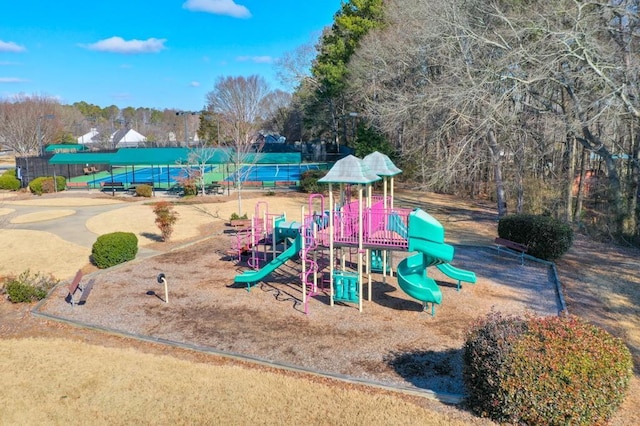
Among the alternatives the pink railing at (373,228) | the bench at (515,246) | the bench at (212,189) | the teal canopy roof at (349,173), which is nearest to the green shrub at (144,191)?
the bench at (212,189)

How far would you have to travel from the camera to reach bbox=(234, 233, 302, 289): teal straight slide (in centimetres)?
1190

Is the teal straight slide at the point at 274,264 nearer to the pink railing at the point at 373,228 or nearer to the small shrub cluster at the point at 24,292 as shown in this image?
the pink railing at the point at 373,228

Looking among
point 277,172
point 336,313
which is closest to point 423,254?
point 336,313

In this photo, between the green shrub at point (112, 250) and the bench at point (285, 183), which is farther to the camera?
the bench at point (285, 183)

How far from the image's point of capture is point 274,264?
39.7ft

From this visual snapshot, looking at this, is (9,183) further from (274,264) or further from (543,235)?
(543,235)

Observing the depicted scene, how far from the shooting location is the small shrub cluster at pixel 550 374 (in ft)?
19.0

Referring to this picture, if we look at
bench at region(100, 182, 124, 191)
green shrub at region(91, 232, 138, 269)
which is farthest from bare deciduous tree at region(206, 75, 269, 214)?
green shrub at region(91, 232, 138, 269)

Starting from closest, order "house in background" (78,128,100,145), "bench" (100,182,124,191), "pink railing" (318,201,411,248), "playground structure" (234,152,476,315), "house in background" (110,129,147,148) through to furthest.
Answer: "playground structure" (234,152,476,315) < "pink railing" (318,201,411,248) < "bench" (100,182,124,191) < "house in background" (110,129,147,148) < "house in background" (78,128,100,145)

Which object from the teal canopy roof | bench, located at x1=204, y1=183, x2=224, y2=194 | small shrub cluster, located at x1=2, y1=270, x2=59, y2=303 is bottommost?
small shrub cluster, located at x1=2, y1=270, x2=59, y2=303

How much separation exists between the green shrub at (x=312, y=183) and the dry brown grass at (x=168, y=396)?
23164mm

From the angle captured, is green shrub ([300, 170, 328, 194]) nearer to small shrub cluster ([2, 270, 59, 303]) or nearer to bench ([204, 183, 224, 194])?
bench ([204, 183, 224, 194])

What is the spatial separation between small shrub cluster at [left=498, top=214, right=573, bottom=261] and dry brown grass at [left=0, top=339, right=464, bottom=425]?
A: 9.92 metres

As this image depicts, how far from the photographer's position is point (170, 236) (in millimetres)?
18797
